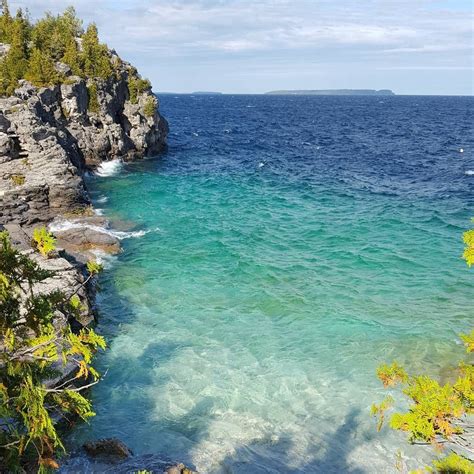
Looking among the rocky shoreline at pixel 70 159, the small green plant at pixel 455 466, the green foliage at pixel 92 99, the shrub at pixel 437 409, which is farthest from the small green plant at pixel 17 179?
the small green plant at pixel 455 466

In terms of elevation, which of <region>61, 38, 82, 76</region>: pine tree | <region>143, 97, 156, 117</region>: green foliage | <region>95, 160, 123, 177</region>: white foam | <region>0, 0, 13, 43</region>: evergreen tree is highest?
<region>0, 0, 13, 43</region>: evergreen tree

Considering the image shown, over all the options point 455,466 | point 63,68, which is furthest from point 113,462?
point 63,68

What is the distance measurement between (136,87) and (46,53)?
56.2 feet

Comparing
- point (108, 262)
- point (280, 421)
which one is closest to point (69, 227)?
point (108, 262)

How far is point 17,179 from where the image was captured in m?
42.6

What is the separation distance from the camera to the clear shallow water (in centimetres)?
1978

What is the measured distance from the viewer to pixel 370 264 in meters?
36.5

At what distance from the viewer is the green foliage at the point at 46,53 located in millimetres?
65875

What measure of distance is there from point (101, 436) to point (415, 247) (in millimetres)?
29281

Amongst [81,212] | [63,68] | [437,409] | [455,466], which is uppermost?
[63,68]

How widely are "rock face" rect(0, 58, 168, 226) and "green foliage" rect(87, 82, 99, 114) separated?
183mm

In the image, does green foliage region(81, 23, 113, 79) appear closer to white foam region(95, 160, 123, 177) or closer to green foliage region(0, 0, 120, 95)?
green foliage region(0, 0, 120, 95)

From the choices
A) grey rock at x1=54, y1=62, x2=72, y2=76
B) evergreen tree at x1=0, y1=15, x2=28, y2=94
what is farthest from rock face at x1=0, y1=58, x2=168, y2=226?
evergreen tree at x1=0, y1=15, x2=28, y2=94

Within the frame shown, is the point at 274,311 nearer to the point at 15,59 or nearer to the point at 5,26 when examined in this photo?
the point at 15,59
